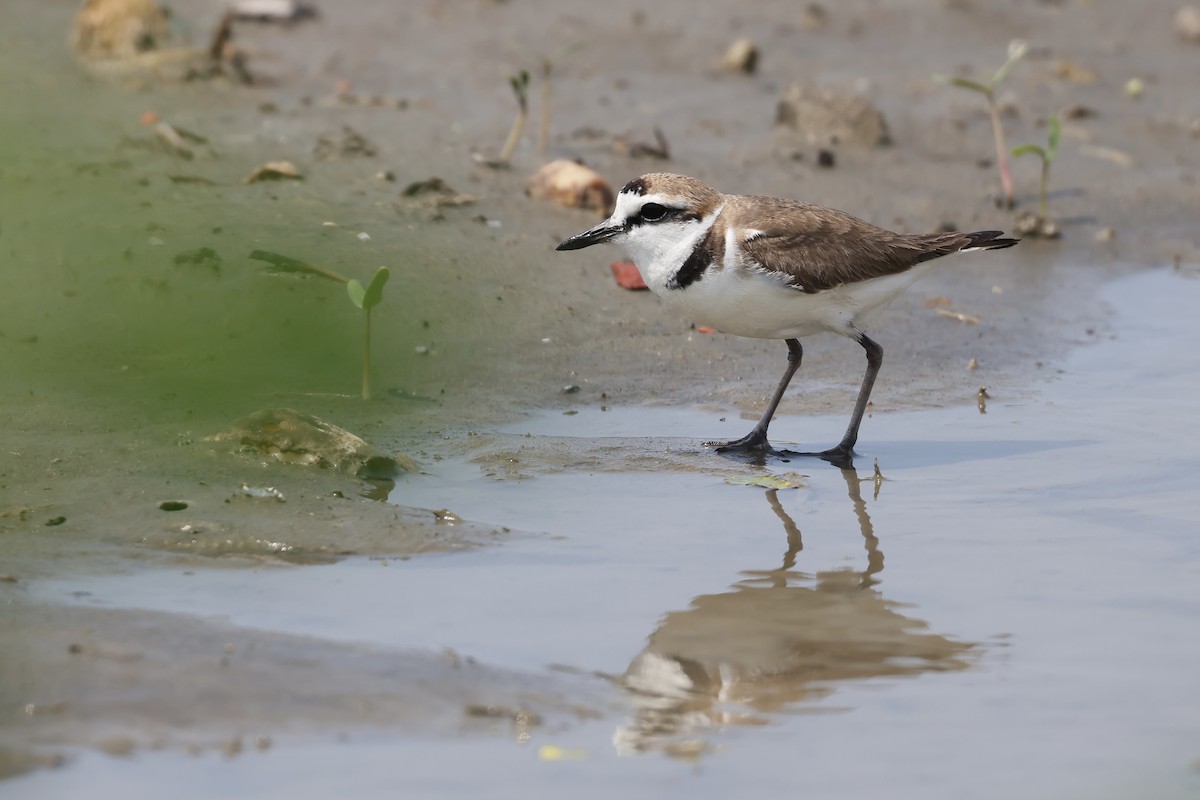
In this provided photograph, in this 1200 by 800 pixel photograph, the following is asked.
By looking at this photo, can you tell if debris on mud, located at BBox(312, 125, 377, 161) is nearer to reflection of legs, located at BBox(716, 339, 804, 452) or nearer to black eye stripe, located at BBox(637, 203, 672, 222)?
black eye stripe, located at BBox(637, 203, 672, 222)

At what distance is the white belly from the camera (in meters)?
6.43

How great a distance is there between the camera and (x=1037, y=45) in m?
12.7

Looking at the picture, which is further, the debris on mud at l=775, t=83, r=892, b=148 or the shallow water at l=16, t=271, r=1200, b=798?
the debris on mud at l=775, t=83, r=892, b=148

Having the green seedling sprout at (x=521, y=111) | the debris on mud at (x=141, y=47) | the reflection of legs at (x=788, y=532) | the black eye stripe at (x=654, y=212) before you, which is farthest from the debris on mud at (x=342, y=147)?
the reflection of legs at (x=788, y=532)

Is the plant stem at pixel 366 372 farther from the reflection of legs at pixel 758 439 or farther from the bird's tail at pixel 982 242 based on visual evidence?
the bird's tail at pixel 982 242

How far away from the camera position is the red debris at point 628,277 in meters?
8.37

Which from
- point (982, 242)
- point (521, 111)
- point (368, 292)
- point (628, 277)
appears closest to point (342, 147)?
point (521, 111)

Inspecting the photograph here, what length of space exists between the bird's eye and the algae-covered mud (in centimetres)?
94

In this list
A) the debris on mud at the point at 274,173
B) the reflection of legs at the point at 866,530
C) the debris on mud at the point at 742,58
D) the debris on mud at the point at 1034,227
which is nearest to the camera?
the reflection of legs at the point at 866,530

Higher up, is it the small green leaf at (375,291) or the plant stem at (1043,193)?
the plant stem at (1043,193)

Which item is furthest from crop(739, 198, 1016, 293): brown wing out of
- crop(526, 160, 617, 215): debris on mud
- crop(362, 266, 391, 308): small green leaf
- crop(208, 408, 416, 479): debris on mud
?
crop(526, 160, 617, 215): debris on mud

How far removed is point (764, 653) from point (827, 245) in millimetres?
2599

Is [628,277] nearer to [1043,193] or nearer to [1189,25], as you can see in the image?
[1043,193]

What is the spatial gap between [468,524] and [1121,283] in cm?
541
